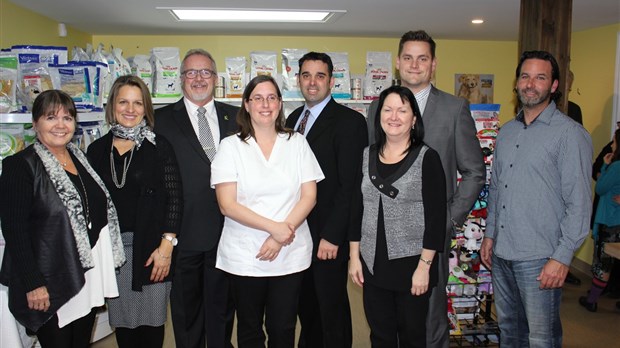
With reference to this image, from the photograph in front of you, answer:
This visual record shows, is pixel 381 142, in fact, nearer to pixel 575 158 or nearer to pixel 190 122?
pixel 575 158

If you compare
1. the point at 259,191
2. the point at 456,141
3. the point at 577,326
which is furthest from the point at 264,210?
the point at 577,326

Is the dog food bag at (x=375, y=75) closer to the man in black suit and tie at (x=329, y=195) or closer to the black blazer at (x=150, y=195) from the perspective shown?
the man in black suit and tie at (x=329, y=195)

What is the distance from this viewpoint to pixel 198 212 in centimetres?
246

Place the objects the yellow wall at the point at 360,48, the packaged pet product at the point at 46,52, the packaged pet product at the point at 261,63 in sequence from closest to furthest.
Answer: the packaged pet product at the point at 46,52, the packaged pet product at the point at 261,63, the yellow wall at the point at 360,48

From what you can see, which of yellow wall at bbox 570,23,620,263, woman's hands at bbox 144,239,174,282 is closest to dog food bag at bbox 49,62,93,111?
woman's hands at bbox 144,239,174,282

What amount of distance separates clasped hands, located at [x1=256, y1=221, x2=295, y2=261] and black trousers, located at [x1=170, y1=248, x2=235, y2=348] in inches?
19.1

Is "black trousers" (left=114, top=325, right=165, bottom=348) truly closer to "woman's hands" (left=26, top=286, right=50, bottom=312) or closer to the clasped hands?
"woman's hands" (left=26, top=286, right=50, bottom=312)

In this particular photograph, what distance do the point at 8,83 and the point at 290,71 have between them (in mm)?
2594

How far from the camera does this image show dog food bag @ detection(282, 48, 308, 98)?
4.82 meters

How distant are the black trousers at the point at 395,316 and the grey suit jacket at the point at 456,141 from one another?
Answer: 468mm

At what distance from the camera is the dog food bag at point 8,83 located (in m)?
2.66

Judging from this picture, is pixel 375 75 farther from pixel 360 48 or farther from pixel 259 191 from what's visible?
pixel 259 191

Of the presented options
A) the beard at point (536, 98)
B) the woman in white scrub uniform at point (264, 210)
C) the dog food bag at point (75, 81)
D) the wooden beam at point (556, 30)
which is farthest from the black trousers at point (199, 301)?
the wooden beam at point (556, 30)

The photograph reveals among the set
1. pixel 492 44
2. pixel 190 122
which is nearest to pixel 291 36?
pixel 492 44
